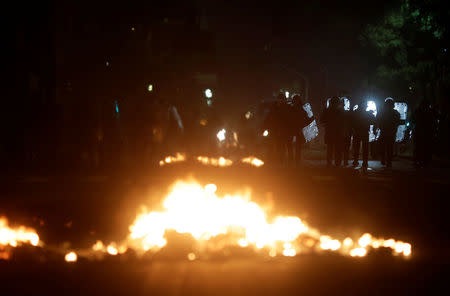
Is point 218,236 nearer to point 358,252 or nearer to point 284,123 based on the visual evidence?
point 358,252

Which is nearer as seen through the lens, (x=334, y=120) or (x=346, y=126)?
(x=334, y=120)

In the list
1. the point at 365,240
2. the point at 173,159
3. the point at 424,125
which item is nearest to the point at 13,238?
the point at 365,240

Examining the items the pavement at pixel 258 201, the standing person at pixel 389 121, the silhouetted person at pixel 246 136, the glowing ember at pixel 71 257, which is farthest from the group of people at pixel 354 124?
the glowing ember at pixel 71 257

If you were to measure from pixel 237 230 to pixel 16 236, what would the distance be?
266cm

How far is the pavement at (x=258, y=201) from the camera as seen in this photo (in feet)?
17.8

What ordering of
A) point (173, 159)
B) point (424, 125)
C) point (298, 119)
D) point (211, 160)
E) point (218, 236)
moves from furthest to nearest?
1. point (211, 160)
2. point (173, 159)
3. point (424, 125)
4. point (298, 119)
5. point (218, 236)

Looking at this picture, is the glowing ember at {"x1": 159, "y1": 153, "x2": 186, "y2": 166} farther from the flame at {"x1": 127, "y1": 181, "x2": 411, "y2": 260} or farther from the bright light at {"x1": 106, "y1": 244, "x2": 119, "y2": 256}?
the bright light at {"x1": 106, "y1": 244, "x2": 119, "y2": 256}

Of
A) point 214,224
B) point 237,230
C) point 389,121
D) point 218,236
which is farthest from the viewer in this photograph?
point 389,121

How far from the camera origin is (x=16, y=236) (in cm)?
746

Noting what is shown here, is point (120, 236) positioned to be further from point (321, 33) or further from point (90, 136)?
point (321, 33)

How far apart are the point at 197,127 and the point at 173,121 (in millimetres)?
2285

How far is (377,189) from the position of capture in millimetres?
12867

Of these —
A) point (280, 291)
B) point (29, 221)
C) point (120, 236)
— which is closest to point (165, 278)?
point (280, 291)

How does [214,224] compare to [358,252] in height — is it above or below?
above
